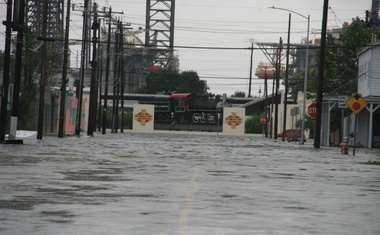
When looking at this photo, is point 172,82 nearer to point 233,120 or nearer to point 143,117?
point 233,120

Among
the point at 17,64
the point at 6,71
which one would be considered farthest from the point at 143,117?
the point at 6,71

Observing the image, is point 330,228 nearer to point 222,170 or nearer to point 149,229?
point 149,229

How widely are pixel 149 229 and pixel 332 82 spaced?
8569 centimetres

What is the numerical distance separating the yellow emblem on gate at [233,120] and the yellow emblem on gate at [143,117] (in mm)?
9274

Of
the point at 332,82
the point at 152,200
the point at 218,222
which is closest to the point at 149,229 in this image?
the point at 218,222

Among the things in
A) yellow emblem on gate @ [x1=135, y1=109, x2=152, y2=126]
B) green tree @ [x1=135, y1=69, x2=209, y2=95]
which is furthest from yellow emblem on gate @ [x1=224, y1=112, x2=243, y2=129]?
green tree @ [x1=135, y1=69, x2=209, y2=95]

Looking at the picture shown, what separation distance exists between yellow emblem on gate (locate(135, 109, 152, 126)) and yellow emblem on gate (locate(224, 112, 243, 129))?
9274 millimetres

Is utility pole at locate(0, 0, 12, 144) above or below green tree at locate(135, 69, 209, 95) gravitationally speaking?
below

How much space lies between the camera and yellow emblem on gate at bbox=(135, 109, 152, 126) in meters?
119

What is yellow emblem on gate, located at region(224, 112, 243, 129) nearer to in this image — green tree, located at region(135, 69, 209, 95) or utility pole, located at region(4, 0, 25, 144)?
green tree, located at region(135, 69, 209, 95)

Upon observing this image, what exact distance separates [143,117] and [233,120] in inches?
430

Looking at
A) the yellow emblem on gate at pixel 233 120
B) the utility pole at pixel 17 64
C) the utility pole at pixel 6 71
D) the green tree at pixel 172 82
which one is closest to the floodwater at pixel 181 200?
the utility pole at pixel 6 71

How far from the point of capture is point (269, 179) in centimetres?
2309

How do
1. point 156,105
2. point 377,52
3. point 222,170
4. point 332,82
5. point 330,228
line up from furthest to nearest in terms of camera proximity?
point 156,105
point 332,82
point 377,52
point 222,170
point 330,228
